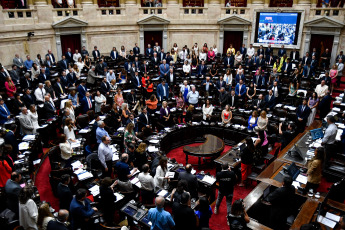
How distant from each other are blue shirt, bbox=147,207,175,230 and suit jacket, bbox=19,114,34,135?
5.96 m

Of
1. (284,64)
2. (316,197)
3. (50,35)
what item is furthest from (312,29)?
(50,35)

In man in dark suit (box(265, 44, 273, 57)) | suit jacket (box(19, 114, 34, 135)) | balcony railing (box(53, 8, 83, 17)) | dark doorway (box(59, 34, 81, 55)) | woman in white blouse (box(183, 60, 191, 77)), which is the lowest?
suit jacket (box(19, 114, 34, 135))

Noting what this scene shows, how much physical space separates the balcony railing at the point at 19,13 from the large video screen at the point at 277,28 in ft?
43.3

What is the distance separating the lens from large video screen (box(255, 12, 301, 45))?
56.0ft

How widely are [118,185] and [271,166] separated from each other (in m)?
4.16

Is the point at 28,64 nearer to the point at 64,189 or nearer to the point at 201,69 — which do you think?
the point at 201,69

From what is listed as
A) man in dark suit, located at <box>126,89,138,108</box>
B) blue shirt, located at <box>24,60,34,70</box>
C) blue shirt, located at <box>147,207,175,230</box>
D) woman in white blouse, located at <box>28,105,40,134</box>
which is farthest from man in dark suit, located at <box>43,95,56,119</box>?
blue shirt, located at <box>147,207,175,230</box>

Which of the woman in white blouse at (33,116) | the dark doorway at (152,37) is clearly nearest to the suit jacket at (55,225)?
the woman in white blouse at (33,116)

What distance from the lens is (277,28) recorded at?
17484mm

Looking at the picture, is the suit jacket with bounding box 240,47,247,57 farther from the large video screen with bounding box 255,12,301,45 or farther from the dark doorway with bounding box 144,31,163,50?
the dark doorway with bounding box 144,31,163,50

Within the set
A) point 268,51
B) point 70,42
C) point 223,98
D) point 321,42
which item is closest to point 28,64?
point 70,42

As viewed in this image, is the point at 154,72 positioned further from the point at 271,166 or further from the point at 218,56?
the point at 271,166

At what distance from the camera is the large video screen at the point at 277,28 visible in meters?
17.1

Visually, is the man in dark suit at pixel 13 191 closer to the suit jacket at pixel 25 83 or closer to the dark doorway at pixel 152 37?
the suit jacket at pixel 25 83
